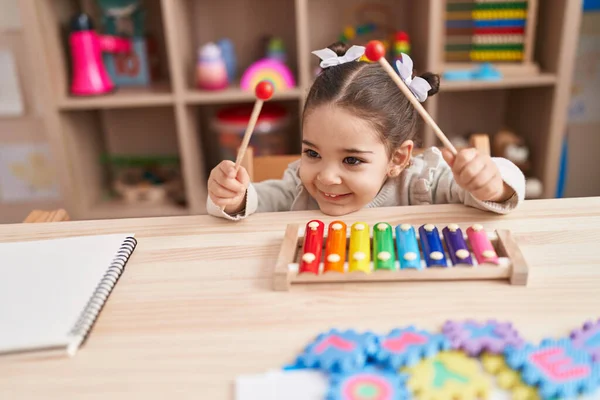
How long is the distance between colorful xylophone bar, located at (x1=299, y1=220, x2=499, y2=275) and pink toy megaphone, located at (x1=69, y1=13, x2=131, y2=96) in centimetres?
136

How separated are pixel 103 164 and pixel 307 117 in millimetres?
1503

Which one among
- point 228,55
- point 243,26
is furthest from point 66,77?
point 243,26

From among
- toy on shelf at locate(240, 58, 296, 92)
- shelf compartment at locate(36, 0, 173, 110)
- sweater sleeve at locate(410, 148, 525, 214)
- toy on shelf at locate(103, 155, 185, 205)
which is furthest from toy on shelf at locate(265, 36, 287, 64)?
sweater sleeve at locate(410, 148, 525, 214)

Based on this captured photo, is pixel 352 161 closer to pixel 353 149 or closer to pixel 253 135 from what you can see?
pixel 353 149

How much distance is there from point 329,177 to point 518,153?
1219 millimetres

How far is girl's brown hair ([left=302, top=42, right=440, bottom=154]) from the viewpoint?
0.89m

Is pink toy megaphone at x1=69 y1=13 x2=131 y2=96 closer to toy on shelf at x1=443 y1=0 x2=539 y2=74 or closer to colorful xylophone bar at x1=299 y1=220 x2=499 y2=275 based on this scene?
toy on shelf at x1=443 y1=0 x2=539 y2=74

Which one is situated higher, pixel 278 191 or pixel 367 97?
pixel 367 97

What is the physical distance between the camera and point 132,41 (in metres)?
1.92

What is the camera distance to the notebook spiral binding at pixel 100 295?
54cm

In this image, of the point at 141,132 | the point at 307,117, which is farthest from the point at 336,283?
the point at 141,132

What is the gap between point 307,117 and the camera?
91 cm

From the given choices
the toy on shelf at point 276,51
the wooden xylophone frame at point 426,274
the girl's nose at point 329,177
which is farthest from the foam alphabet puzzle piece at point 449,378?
the toy on shelf at point 276,51

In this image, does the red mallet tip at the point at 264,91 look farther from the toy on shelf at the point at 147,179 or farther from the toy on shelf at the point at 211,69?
the toy on shelf at the point at 147,179
